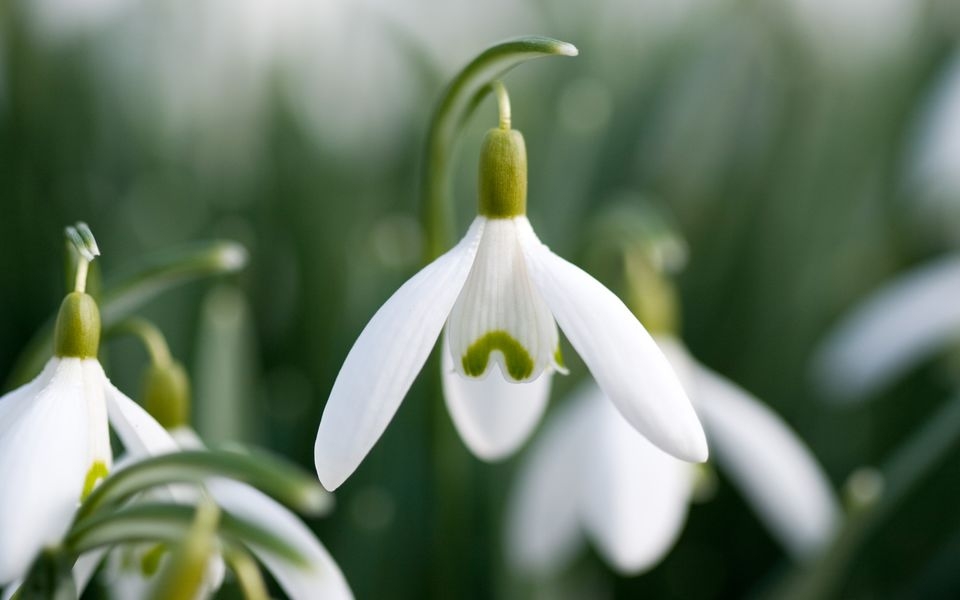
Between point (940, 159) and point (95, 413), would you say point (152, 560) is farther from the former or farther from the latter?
point (940, 159)

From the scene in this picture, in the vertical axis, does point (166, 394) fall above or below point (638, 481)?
above

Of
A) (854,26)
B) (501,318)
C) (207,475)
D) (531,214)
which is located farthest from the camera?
(854,26)

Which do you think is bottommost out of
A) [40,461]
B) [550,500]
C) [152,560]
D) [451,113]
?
[550,500]

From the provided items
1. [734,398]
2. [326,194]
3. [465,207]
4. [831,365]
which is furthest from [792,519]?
[326,194]

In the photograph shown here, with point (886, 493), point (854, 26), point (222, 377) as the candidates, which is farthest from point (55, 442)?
point (854, 26)

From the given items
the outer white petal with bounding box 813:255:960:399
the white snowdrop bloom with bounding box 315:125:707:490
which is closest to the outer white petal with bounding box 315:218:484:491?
the white snowdrop bloom with bounding box 315:125:707:490

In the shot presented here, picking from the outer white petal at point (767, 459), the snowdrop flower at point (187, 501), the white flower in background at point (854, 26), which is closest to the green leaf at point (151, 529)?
the snowdrop flower at point (187, 501)

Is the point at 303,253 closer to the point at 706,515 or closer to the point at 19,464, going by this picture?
the point at 706,515
